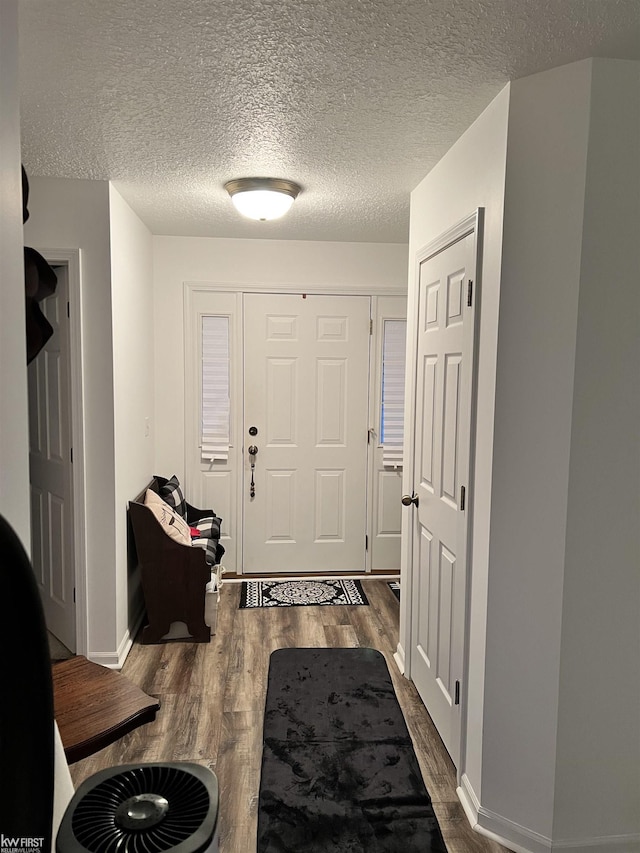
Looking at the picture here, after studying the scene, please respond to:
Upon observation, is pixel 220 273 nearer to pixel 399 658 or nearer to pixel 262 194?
pixel 262 194

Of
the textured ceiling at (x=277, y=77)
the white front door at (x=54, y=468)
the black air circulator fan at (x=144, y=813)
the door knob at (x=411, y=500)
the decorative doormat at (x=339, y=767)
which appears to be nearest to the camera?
the black air circulator fan at (x=144, y=813)

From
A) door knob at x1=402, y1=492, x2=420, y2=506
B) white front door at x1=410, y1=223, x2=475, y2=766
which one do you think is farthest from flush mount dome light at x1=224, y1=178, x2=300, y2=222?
door knob at x1=402, y1=492, x2=420, y2=506

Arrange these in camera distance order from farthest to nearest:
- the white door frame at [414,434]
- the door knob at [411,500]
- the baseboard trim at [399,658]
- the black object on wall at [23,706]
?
the baseboard trim at [399,658]
the door knob at [411,500]
the white door frame at [414,434]
the black object on wall at [23,706]

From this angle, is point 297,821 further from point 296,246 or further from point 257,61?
point 296,246

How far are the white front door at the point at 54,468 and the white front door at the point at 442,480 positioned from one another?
176 centimetres

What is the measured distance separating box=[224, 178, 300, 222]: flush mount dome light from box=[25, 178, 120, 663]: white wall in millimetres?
640

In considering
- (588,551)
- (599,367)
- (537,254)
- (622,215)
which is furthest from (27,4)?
(588,551)

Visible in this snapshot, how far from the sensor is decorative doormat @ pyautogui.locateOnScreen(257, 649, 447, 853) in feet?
6.72

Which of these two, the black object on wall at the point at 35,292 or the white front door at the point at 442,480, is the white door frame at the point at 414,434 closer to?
the white front door at the point at 442,480

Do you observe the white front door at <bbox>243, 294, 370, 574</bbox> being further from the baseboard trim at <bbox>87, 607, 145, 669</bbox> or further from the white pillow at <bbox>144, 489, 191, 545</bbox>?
the baseboard trim at <bbox>87, 607, 145, 669</bbox>

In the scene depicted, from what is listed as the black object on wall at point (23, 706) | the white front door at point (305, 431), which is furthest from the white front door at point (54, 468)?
the black object on wall at point (23, 706)

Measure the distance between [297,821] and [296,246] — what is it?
3509mm

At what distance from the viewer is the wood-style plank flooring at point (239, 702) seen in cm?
219

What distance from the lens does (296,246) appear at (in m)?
4.43
